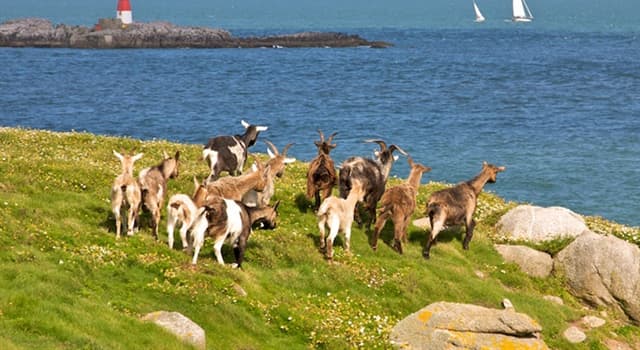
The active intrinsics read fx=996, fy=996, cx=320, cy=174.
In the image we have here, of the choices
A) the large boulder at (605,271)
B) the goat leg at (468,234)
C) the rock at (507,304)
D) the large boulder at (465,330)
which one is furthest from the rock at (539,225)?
the large boulder at (465,330)

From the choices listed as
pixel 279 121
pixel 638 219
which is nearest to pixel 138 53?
pixel 279 121

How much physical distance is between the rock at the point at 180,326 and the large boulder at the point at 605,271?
14.2 meters

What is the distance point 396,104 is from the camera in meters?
108

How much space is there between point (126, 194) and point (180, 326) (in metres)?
5.50

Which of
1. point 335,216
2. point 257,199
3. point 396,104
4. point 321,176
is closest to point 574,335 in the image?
point 335,216

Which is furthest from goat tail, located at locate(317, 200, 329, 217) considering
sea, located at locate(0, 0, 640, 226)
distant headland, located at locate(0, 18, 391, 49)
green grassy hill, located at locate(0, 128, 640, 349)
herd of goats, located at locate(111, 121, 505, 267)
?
distant headland, located at locate(0, 18, 391, 49)

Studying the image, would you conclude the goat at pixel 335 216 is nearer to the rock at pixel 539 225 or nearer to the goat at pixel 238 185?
the goat at pixel 238 185

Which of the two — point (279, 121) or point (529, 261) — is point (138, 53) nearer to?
point (279, 121)

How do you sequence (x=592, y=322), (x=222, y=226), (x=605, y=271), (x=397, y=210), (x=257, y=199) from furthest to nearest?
(x=605, y=271) < (x=397, y=210) < (x=257, y=199) < (x=592, y=322) < (x=222, y=226)

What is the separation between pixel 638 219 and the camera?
55000mm

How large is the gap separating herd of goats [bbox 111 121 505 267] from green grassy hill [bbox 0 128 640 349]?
0.66 meters

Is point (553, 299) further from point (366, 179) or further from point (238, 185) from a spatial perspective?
point (238, 185)

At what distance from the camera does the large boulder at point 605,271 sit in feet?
99.0

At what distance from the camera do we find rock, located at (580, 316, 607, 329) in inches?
1105
